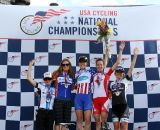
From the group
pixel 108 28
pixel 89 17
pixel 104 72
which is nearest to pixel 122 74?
pixel 104 72

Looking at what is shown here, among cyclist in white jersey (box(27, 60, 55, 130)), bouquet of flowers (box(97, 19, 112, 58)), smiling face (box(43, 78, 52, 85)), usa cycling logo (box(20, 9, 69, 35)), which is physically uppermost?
usa cycling logo (box(20, 9, 69, 35))

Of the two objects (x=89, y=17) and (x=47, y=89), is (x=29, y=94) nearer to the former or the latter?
(x=47, y=89)

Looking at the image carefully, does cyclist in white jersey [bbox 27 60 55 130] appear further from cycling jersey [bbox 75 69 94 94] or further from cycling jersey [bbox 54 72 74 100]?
cycling jersey [bbox 75 69 94 94]

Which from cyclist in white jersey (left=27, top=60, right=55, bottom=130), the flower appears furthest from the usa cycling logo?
the flower

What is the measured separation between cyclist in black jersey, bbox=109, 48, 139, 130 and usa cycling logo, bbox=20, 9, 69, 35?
179cm

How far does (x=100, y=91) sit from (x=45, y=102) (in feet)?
3.28

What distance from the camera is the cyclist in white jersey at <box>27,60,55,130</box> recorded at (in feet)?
21.0

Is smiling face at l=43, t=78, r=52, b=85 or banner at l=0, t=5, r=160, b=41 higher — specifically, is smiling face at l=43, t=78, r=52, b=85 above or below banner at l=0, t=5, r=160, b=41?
below

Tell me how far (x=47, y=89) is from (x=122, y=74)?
1371 millimetres

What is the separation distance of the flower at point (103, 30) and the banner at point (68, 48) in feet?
1.13

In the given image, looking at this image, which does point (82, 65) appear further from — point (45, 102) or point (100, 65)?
point (45, 102)

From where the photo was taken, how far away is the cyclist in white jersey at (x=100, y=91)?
6.49 metres

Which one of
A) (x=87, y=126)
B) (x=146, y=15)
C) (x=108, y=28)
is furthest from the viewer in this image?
(x=146, y=15)

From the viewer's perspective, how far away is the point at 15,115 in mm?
6988
